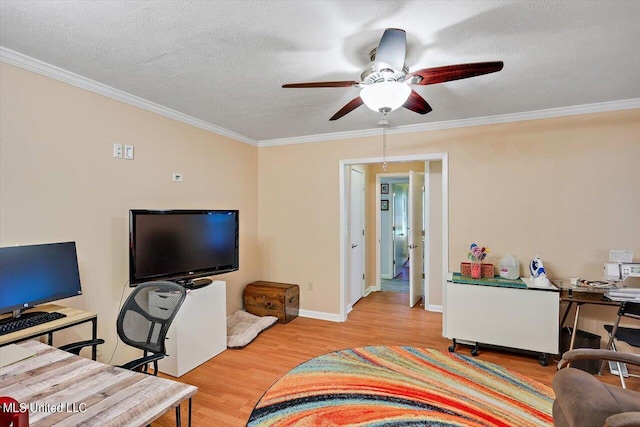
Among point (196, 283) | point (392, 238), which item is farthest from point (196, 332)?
point (392, 238)

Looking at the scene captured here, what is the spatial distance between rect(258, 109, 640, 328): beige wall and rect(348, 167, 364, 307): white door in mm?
522

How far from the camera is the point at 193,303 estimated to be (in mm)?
2945

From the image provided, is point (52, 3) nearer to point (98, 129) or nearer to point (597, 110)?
point (98, 129)

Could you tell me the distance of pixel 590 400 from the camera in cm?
146

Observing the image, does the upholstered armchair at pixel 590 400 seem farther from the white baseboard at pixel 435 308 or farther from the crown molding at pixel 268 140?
the white baseboard at pixel 435 308

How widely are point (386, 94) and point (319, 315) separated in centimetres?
322

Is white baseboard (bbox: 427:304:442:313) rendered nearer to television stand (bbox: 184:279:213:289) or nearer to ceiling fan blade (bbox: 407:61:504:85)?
television stand (bbox: 184:279:213:289)

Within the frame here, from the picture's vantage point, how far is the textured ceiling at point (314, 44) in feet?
5.27

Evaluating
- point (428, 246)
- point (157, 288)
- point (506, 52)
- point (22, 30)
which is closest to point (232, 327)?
point (157, 288)

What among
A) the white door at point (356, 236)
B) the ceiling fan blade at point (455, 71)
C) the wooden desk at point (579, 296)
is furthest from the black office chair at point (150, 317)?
the wooden desk at point (579, 296)

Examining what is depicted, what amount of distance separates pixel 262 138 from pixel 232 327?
245cm

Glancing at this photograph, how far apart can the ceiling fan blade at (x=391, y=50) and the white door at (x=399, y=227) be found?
201 inches

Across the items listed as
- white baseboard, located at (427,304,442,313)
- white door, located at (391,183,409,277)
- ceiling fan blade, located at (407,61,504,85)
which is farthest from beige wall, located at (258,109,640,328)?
white door, located at (391,183,409,277)

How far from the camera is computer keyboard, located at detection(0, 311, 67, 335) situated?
1.76 m
